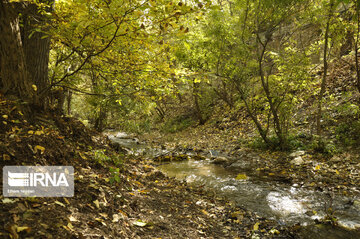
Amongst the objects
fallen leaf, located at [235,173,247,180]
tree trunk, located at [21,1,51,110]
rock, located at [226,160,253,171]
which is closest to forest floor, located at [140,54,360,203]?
rock, located at [226,160,253,171]

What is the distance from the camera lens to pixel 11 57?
315 cm

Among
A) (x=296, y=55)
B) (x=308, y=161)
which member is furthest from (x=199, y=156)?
(x=296, y=55)

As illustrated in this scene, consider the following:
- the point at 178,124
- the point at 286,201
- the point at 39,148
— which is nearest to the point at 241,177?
the point at 286,201

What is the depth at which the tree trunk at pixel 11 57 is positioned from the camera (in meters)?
3.02

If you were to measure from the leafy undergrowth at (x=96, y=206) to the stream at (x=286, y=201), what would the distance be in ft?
1.26

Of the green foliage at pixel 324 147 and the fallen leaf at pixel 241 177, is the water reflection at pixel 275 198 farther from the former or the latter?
the green foliage at pixel 324 147

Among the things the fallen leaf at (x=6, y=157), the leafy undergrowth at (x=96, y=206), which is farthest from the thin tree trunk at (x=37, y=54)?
the fallen leaf at (x=6, y=157)

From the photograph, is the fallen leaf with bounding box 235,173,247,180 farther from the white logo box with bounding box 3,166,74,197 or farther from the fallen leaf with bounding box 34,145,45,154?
the fallen leaf with bounding box 34,145,45,154

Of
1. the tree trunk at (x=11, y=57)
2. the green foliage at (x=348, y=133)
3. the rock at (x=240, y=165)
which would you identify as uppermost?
the tree trunk at (x=11, y=57)

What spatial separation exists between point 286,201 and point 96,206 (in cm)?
373

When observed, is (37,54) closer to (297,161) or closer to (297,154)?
(297,161)

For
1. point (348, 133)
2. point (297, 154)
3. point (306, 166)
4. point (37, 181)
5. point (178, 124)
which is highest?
point (178, 124)

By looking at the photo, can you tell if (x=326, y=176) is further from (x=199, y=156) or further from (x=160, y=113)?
(x=160, y=113)

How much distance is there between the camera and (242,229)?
342cm
